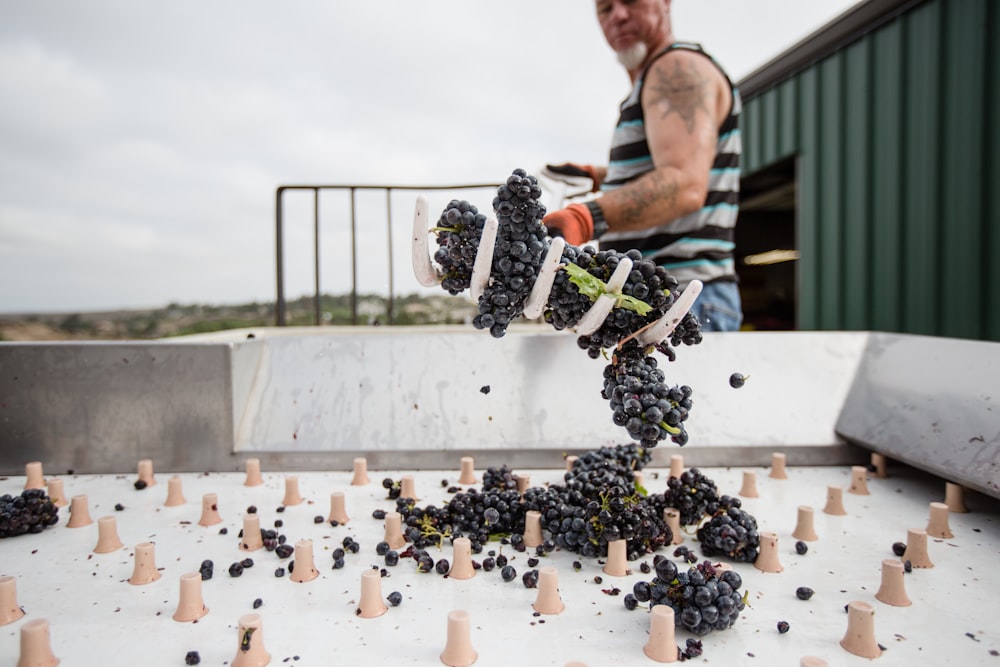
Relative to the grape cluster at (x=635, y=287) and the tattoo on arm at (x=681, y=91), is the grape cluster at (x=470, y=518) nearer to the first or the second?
the grape cluster at (x=635, y=287)

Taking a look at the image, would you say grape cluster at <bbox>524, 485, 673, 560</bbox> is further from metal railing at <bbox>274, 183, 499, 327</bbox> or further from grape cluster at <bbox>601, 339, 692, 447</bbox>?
metal railing at <bbox>274, 183, 499, 327</bbox>

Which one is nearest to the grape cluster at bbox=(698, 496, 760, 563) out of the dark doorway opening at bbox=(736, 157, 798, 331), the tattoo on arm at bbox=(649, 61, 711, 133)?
the tattoo on arm at bbox=(649, 61, 711, 133)

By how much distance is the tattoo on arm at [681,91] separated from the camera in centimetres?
176

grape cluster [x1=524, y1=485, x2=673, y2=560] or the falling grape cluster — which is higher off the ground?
the falling grape cluster

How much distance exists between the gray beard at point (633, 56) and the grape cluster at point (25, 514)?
86.3 inches

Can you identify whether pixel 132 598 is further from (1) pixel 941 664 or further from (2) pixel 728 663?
(1) pixel 941 664

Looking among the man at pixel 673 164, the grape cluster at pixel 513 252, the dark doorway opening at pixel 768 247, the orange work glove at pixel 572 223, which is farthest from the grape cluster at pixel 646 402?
the dark doorway opening at pixel 768 247

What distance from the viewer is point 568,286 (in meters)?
0.90

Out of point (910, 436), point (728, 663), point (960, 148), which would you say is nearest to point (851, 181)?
point (960, 148)

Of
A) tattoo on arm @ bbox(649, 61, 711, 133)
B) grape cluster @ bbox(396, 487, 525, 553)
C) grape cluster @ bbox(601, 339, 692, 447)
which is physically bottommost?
grape cluster @ bbox(396, 487, 525, 553)

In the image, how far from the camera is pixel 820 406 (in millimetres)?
1701

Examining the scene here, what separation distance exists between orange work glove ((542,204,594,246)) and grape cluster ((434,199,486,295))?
51 centimetres

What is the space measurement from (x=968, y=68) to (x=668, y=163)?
2.68m

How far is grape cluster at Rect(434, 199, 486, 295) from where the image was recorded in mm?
882
